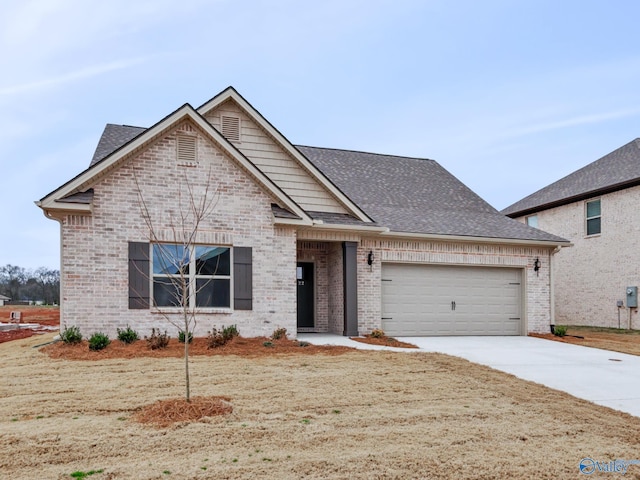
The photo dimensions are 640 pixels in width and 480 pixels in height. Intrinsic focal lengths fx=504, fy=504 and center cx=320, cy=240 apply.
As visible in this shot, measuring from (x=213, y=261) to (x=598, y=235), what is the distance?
50.9 ft

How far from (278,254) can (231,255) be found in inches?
44.2

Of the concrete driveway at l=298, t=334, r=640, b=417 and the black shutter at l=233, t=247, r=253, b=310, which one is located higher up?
the black shutter at l=233, t=247, r=253, b=310

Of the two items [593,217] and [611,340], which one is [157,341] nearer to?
[611,340]

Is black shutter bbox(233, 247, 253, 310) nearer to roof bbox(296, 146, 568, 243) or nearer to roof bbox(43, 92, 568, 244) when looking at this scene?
roof bbox(43, 92, 568, 244)

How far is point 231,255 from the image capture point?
1158 centimetres

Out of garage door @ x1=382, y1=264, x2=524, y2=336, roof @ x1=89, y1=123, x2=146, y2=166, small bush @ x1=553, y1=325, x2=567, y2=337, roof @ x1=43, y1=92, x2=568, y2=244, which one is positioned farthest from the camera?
small bush @ x1=553, y1=325, x2=567, y2=337

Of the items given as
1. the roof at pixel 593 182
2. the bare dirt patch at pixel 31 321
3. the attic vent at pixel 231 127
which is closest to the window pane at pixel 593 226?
the roof at pixel 593 182

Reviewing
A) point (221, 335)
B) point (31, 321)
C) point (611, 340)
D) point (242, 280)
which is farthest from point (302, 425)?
point (31, 321)

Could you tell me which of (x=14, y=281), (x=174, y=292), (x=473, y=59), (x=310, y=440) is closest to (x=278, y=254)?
(x=174, y=292)

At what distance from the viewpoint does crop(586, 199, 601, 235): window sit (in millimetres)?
19734

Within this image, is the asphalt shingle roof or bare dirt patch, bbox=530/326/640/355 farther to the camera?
the asphalt shingle roof

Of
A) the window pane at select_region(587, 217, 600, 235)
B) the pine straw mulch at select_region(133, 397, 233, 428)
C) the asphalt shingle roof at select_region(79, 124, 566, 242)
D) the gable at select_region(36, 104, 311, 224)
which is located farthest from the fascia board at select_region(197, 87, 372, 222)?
the window pane at select_region(587, 217, 600, 235)

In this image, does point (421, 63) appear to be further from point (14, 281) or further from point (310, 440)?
point (14, 281)

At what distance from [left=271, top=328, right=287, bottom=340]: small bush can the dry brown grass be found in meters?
2.85
